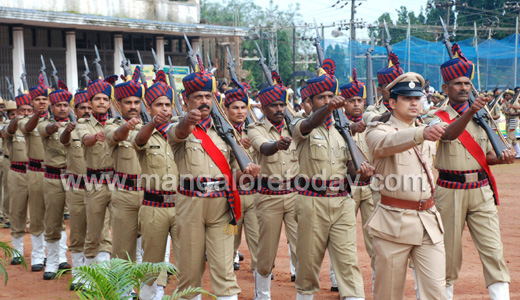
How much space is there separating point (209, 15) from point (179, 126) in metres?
65.9

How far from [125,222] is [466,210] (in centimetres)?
345

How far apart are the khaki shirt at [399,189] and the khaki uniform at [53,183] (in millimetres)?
5020

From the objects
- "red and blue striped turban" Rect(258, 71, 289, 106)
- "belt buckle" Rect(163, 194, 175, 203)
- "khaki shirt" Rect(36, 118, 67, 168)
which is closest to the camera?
"belt buckle" Rect(163, 194, 175, 203)

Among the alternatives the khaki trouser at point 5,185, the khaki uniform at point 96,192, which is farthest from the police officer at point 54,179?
the khaki trouser at point 5,185

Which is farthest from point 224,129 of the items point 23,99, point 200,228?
point 23,99

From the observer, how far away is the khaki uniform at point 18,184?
998 cm

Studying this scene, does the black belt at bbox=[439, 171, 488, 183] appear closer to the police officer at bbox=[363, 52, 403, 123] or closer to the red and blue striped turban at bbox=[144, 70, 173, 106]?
the police officer at bbox=[363, 52, 403, 123]

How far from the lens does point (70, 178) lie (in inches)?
341

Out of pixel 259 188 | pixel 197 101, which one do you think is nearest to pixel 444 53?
pixel 259 188

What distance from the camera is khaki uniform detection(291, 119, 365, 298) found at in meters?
6.25

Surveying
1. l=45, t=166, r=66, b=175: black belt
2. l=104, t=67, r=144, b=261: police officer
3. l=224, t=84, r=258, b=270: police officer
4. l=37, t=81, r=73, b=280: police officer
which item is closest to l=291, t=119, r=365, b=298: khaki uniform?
l=224, t=84, r=258, b=270: police officer

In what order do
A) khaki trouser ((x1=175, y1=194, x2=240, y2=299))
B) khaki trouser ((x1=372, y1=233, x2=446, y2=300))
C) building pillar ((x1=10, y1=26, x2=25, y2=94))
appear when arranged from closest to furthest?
khaki trouser ((x1=372, y1=233, x2=446, y2=300)) < khaki trouser ((x1=175, y1=194, x2=240, y2=299)) < building pillar ((x1=10, y1=26, x2=25, y2=94))

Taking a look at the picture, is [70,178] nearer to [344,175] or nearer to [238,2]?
[344,175]

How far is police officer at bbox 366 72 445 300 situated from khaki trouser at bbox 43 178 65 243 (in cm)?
500
